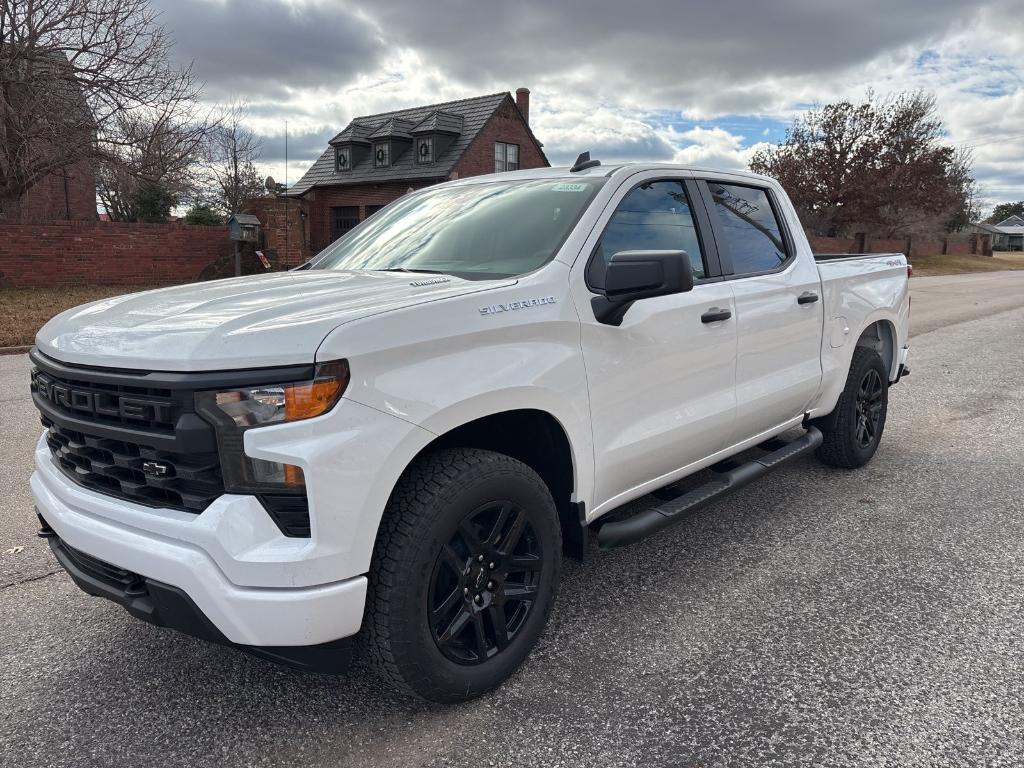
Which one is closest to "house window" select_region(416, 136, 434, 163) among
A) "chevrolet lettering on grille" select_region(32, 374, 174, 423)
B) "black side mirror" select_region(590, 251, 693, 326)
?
"black side mirror" select_region(590, 251, 693, 326)

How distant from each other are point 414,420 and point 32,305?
51.0 feet

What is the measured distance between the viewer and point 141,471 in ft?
7.52

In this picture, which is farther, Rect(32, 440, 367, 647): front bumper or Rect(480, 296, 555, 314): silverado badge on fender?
Rect(480, 296, 555, 314): silverado badge on fender

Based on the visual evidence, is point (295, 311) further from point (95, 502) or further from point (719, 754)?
point (719, 754)

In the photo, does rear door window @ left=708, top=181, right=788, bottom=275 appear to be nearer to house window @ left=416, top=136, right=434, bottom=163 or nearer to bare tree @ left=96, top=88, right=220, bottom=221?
bare tree @ left=96, top=88, right=220, bottom=221

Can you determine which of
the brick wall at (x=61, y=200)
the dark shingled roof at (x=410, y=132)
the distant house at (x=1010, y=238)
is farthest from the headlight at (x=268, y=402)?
the distant house at (x=1010, y=238)

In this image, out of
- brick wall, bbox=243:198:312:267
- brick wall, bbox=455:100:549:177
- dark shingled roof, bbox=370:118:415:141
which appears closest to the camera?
brick wall, bbox=243:198:312:267

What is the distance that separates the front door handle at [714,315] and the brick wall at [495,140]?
107 ft

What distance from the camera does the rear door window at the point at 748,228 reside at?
12.8 feet

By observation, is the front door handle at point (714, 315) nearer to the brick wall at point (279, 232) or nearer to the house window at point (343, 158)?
the brick wall at point (279, 232)

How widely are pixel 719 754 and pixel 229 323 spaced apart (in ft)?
6.45

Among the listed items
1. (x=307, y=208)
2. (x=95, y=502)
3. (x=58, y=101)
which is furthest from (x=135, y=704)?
(x=307, y=208)

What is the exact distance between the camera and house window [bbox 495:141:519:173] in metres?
37.3

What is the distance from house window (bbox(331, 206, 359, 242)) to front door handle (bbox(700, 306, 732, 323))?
36.8 metres
